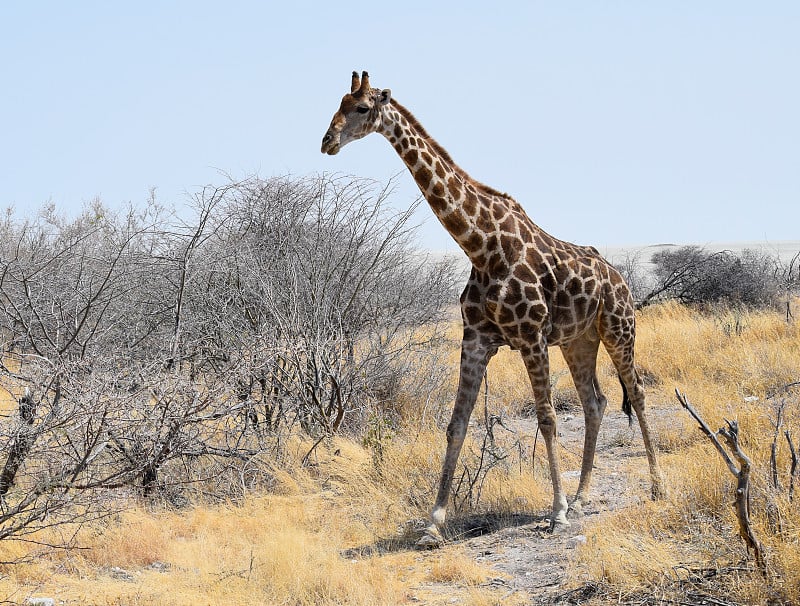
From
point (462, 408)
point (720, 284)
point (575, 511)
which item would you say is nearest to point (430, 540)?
point (462, 408)

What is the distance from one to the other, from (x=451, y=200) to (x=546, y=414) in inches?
67.0

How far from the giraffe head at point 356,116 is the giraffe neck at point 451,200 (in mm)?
107

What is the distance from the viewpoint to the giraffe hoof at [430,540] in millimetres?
6477

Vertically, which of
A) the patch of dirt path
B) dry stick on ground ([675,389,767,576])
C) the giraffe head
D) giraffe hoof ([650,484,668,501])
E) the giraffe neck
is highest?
the giraffe head

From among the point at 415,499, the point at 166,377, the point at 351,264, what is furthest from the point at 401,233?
the point at 166,377

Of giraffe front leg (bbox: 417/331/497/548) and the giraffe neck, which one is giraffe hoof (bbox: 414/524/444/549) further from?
the giraffe neck

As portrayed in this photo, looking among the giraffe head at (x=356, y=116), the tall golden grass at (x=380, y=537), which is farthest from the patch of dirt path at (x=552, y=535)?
the giraffe head at (x=356, y=116)

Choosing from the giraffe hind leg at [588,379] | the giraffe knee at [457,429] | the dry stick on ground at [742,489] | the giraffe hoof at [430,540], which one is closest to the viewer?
the dry stick on ground at [742,489]

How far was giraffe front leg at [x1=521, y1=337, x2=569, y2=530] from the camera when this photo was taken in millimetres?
6785

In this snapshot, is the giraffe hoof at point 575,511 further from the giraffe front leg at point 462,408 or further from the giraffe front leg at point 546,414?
the giraffe front leg at point 462,408

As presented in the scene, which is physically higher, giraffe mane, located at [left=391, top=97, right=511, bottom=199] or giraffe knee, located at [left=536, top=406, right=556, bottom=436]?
giraffe mane, located at [left=391, top=97, right=511, bottom=199]

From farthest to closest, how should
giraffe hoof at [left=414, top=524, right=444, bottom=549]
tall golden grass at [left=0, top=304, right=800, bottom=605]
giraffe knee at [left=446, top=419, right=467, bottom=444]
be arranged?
giraffe knee at [left=446, top=419, right=467, bottom=444], giraffe hoof at [left=414, top=524, right=444, bottom=549], tall golden grass at [left=0, top=304, right=800, bottom=605]

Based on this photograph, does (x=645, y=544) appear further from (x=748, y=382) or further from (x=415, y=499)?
(x=748, y=382)

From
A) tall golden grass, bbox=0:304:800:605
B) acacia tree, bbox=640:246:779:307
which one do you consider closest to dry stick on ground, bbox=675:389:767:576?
tall golden grass, bbox=0:304:800:605
